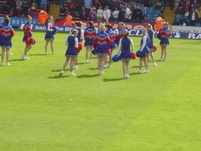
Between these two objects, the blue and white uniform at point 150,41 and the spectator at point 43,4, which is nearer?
the blue and white uniform at point 150,41

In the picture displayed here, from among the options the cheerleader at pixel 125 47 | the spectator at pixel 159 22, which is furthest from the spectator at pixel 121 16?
the cheerleader at pixel 125 47

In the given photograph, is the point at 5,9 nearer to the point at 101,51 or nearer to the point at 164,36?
the point at 164,36

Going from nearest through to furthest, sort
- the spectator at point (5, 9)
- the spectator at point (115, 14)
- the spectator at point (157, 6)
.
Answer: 1. the spectator at point (115, 14)
2. the spectator at point (157, 6)
3. the spectator at point (5, 9)

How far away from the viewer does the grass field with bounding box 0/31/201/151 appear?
49.2 feet

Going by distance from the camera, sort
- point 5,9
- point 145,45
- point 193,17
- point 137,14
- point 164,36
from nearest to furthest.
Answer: point 145,45 < point 164,36 < point 193,17 < point 137,14 < point 5,9

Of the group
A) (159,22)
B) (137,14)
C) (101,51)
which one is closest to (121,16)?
(137,14)

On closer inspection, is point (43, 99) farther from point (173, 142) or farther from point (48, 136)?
point (173, 142)

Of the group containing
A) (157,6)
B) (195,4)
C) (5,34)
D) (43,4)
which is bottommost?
(5,34)

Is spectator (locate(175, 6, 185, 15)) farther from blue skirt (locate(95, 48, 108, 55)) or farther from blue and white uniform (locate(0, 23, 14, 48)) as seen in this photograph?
blue skirt (locate(95, 48, 108, 55))

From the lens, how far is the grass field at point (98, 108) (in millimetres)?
14984

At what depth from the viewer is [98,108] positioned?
62.0 feet

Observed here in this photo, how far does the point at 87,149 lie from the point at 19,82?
32.0ft

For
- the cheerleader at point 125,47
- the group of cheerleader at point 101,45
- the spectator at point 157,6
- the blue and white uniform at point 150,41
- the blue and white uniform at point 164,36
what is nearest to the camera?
the cheerleader at point 125,47

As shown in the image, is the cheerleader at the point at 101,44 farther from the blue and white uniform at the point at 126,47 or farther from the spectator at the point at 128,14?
the spectator at the point at 128,14
